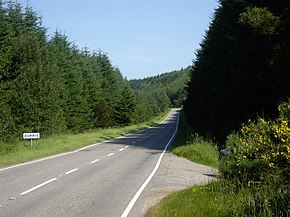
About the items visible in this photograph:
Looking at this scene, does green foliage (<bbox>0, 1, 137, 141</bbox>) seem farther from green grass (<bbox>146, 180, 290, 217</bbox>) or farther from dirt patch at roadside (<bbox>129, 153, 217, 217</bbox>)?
green grass (<bbox>146, 180, 290, 217</bbox>)

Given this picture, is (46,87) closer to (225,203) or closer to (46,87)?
(46,87)

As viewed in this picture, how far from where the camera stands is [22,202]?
9.91m

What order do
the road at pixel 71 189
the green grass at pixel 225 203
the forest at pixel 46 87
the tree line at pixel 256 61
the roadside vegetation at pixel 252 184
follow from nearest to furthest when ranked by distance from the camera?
the green grass at pixel 225 203 < the roadside vegetation at pixel 252 184 < the road at pixel 71 189 < the tree line at pixel 256 61 < the forest at pixel 46 87

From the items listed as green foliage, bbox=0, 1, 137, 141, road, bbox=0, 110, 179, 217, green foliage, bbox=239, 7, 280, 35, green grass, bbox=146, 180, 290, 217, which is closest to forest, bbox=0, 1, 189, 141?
green foliage, bbox=0, 1, 137, 141

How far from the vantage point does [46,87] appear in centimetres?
3947

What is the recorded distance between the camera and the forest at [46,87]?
37.7m

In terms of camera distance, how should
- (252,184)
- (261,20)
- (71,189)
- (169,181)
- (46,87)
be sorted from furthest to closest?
(46,87)
(261,20)
(169,181)
(71,189)
(252,184)

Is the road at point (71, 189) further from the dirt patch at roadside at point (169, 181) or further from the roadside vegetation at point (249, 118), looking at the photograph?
the roadside vegetation at point (249, 118)

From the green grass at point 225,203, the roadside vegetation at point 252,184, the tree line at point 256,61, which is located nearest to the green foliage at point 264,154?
the roadside vegetation at point 252,184

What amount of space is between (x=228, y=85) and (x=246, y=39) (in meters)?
3.66

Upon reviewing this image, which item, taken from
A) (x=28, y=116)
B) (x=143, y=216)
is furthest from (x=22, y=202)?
(x=28, y=116)

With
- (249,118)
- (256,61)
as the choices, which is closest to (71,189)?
(249,118)

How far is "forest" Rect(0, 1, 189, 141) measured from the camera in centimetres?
3766

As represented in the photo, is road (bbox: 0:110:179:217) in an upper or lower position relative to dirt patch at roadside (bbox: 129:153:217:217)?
upper
